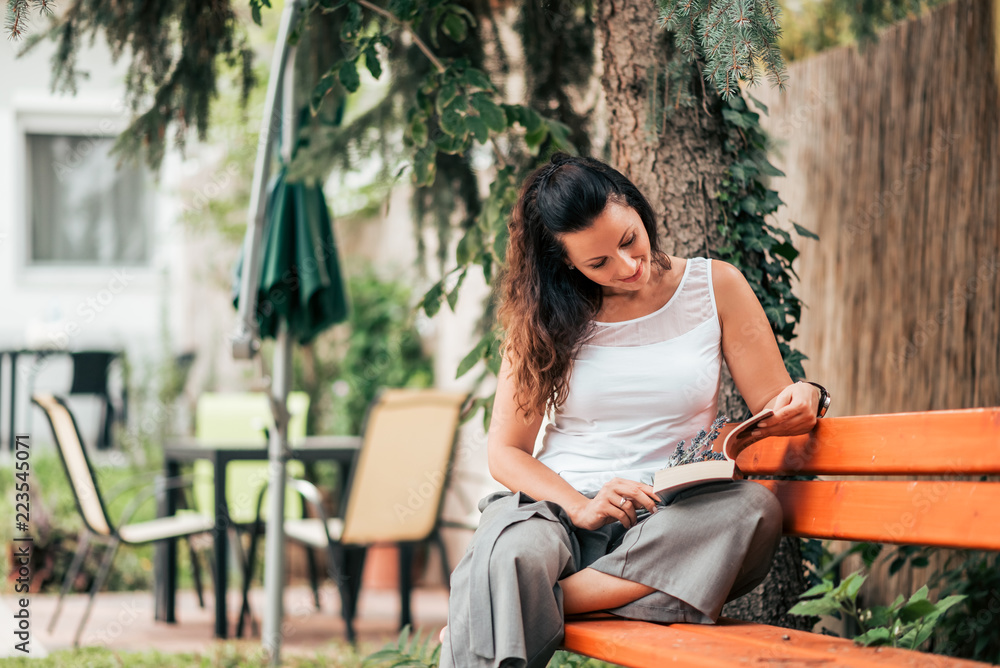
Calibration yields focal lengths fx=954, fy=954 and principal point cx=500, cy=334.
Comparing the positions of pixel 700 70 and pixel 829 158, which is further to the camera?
pixel 829 158

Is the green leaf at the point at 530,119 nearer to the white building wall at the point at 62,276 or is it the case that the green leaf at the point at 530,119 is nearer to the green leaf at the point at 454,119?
the green leaf at the point at 454,119

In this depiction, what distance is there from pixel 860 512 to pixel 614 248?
65 centimetres

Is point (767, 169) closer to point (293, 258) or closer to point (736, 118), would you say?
point (736, 118)

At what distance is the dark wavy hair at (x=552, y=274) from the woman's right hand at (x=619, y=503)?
0.25 m

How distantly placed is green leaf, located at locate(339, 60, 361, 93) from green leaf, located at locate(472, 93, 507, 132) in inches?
12.0

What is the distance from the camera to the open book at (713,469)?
1585mm

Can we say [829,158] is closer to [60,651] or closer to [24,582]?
[60,651]

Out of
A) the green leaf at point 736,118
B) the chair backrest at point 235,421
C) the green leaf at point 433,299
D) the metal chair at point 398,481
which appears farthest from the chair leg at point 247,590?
the green leaf at point 736,118

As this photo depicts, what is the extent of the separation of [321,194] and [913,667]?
109 inches

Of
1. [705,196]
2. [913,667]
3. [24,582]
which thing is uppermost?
[705,196]

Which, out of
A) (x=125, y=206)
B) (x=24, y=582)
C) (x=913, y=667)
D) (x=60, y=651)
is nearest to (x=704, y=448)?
(x=913, y=667)

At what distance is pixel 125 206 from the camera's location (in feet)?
26.6

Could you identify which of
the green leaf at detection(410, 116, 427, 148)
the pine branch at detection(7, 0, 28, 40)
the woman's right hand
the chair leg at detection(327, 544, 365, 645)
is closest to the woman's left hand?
the woman's right hand

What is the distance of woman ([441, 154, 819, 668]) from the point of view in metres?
1.69
